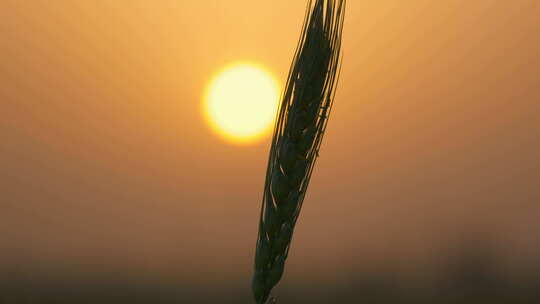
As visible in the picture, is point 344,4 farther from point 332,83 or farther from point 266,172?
point 266,172

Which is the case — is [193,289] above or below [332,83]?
below

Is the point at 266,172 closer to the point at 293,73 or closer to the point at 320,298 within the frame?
the point at 293,73

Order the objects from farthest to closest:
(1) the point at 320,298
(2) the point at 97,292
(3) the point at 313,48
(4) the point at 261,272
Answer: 1. (1) the point at 320,298
2. (2) the point at 97,292
3. (4) the point at 261,272
4. (3) the point at 313,48

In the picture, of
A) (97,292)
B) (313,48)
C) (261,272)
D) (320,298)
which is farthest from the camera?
(320,298)

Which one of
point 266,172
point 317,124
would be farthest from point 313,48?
point 266,172

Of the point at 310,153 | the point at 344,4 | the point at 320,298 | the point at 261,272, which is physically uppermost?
the point at 344,4

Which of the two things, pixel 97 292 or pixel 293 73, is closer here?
pixel 293 73
